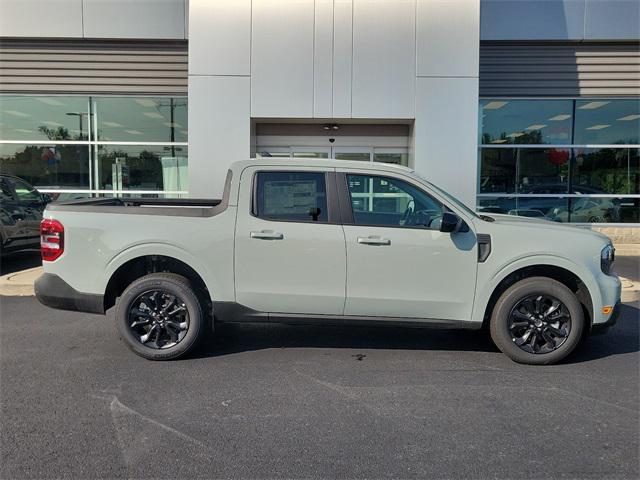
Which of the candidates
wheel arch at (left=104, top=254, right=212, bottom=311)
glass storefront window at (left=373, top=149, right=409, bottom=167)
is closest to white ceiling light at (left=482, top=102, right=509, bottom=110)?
glass storefront window at (left=373, top=149, right=409, bottom=167)

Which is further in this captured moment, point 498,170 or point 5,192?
point 498,170

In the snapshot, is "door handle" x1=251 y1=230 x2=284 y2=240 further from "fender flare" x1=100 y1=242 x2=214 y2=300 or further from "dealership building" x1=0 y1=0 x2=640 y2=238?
"dealership building" x1=0 y1=0 x2=640 y2=238

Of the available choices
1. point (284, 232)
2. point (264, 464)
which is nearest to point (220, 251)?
point (284, 232)

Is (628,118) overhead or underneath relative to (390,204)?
overhead

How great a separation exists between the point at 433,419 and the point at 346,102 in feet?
28.0

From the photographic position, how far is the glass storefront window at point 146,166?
507 inches

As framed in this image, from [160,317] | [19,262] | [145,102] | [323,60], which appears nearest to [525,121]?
[323,60]

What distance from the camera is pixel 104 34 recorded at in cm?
1203

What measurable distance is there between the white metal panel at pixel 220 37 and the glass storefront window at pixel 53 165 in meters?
4.54

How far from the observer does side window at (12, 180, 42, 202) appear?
9211mm

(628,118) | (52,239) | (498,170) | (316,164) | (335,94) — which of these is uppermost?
(335,94)

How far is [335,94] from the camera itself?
10.8 metres

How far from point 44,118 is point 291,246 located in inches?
455

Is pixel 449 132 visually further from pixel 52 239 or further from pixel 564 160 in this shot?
pixel 52 239
